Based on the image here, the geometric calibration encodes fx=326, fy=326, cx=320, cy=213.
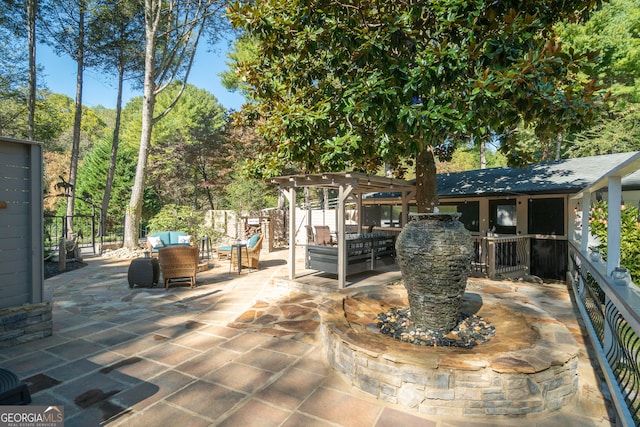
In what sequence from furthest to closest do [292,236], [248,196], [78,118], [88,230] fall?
[88,230]
[248,196]
[78,118]
[292,236]

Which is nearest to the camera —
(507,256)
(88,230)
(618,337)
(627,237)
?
(618,337)

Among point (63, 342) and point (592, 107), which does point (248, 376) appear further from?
point (592, 107)

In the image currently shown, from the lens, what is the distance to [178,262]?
6.26 metres

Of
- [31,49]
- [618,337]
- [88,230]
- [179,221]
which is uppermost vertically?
[31,49]

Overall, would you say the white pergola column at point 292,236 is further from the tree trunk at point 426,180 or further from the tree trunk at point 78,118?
the tree trunk at point 78,118

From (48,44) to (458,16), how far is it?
1558 centimetres

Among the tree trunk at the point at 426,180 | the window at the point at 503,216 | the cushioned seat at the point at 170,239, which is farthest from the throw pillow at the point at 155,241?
the window at the point at 503,216

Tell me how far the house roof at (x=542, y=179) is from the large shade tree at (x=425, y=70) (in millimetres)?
3077

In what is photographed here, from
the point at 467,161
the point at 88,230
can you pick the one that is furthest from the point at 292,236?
the point at 467,161

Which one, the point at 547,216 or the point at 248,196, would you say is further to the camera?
the point at 248,196

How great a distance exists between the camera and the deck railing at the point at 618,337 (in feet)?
6.92

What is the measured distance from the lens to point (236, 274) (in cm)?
794

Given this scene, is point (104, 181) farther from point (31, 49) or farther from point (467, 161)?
point (467, 161)

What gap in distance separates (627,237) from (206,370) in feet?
20.5
